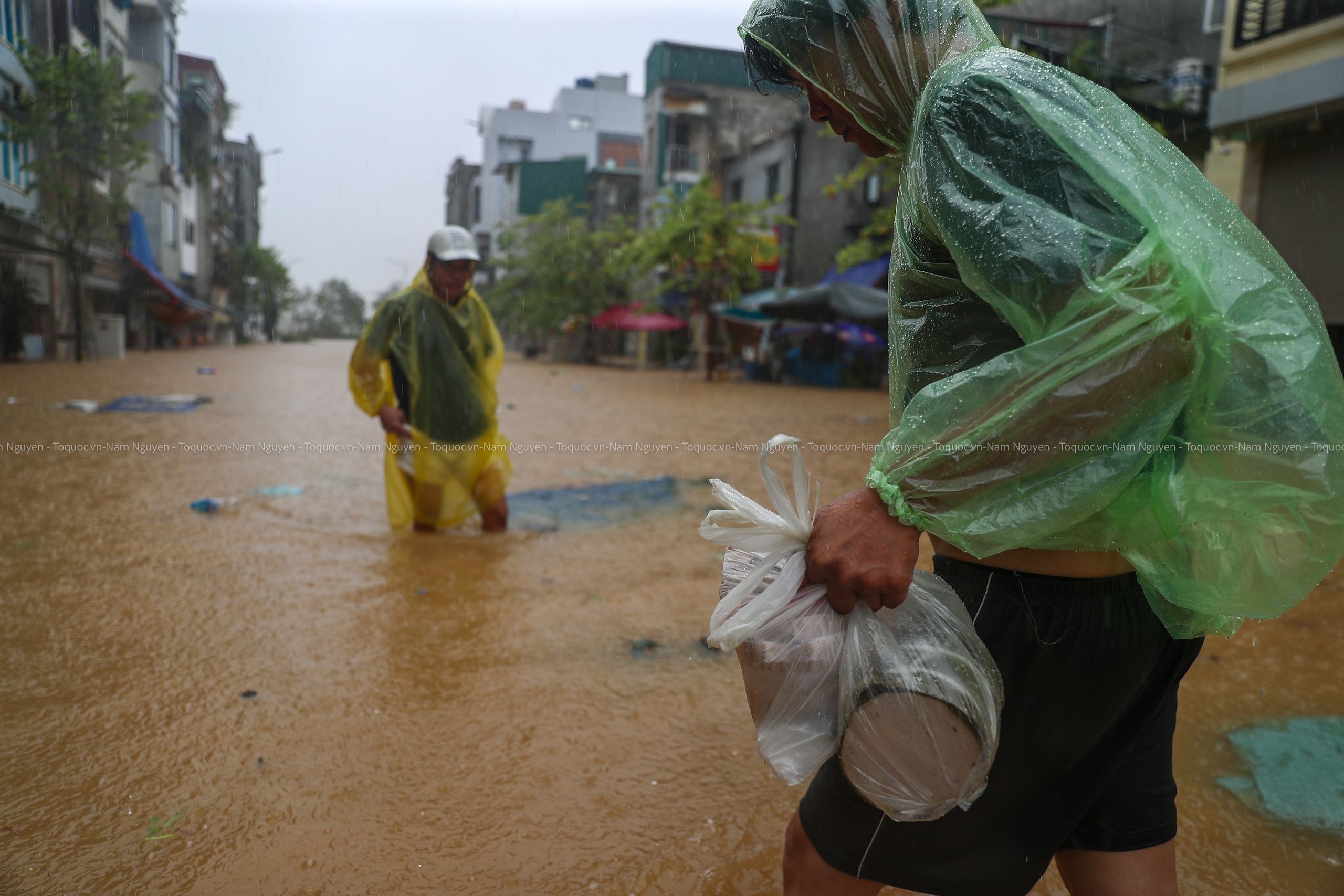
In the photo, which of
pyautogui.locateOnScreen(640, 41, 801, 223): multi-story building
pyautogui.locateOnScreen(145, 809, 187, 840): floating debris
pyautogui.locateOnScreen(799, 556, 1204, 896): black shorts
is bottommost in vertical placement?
pyautogui.locateOnScreen(145, 809, 187, 840): floating debris

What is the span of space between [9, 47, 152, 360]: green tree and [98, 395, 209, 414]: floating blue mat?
7273 mm

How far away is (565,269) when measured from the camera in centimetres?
2989

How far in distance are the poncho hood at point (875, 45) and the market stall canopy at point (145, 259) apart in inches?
1173

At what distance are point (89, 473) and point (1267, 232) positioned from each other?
11874mm

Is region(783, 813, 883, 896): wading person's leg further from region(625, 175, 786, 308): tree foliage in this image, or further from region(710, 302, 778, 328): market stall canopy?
region(625, 175, 786, 308): tree foliage

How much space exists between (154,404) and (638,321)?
16007mm

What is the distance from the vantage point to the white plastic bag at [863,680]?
1.03m

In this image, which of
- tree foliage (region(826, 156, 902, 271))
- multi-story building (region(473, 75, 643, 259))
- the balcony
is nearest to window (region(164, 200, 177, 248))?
the balcony

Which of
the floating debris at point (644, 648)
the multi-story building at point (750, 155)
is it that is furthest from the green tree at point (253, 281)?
the floating debris at point (644, 648)

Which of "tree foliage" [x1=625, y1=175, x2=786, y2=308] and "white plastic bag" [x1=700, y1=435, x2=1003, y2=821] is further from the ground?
"tree foliage" [x1=625, y1=175, x2=786, y2=308]

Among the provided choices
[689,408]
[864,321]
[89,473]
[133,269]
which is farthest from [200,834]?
[133,269]

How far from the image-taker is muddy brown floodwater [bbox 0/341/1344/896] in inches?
70.3

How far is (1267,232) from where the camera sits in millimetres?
9984

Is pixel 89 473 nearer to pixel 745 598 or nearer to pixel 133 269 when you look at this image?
pixel 745 598
